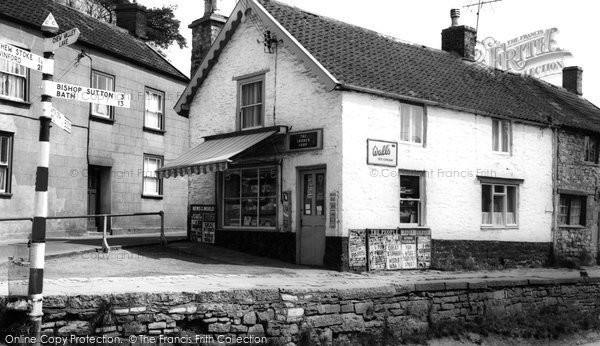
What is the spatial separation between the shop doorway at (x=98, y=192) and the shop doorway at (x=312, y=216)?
9.40 metres

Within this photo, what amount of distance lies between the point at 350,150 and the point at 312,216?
203 centimetres

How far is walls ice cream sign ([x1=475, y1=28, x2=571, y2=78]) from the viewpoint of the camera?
47.1m

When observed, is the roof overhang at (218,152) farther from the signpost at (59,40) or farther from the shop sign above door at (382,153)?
the signpost at (59,40)

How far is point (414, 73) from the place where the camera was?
720 inches

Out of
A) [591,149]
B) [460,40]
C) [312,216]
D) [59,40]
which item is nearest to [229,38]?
[312,216]

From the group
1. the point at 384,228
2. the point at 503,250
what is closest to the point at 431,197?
the point at 384,228

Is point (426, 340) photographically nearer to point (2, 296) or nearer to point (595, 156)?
point (2, 296)

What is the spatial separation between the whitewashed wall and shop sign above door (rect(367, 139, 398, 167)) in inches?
5.9

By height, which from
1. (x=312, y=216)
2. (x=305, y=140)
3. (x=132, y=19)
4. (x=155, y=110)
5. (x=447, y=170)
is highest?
(x=132, y=19)

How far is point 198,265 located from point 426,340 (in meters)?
5.43

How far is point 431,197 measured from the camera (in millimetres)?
17031

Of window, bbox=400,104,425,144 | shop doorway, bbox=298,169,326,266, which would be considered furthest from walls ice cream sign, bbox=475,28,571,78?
shop doorway, bbox=298,169,326,266

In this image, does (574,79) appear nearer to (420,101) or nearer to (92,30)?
(420,101)

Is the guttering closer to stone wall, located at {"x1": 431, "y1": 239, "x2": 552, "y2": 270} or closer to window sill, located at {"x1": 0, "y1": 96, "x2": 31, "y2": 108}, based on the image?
stone wall, located at {"x1": 431, "y1": 239, "x2": 552, "y2": 270}
